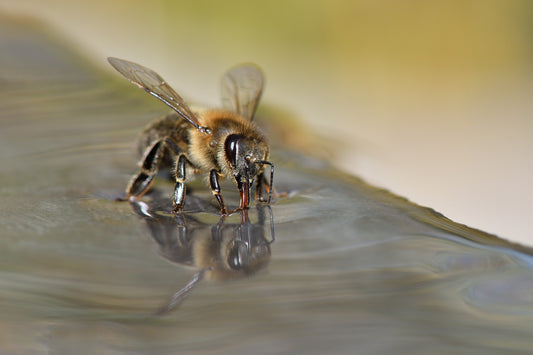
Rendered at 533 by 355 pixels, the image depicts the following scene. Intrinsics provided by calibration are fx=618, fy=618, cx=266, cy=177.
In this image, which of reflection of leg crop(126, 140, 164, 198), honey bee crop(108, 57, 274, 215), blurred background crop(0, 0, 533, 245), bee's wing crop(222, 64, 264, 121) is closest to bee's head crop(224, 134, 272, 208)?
honey bee crop(108, 57, 274, 215)

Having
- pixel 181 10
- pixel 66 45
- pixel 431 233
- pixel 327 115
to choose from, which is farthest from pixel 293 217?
pixel 181 10

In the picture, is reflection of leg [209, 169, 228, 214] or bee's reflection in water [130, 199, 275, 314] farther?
reflection of leg [209, 169, 228, 214]

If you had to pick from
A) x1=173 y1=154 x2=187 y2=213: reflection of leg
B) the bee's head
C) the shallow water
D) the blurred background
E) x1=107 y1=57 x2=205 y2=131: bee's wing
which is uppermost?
the blurred background

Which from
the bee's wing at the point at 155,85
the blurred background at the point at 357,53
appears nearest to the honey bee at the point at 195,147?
the bee's wing at the point at 155,85

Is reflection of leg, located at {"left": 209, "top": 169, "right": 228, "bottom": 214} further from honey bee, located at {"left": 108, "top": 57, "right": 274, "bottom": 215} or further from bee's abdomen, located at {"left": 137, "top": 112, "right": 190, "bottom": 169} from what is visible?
bee's abdomen, located at {"left": 137, "top": 112, "right": 190, "bottom": 169}

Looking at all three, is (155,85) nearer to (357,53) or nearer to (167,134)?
(167,134)

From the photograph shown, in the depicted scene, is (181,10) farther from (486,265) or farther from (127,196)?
(486,265)

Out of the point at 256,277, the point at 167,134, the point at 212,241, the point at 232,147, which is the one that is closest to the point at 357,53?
the point at 167,134
